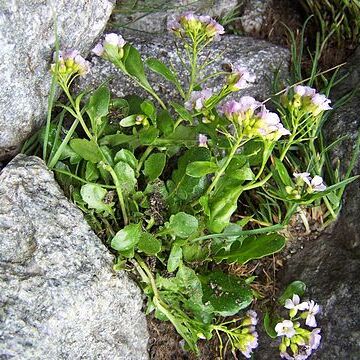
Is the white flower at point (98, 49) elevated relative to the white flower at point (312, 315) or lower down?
elevated

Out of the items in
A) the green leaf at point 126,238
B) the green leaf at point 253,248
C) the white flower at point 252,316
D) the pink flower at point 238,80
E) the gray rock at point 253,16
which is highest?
the pink flower at point 238,80

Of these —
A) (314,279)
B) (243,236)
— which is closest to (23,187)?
(243,236)

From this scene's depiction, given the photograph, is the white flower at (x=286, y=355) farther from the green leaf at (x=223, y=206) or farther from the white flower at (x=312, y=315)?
the green leaf at (x=223, y=206)

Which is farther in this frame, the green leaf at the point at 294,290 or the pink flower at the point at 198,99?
the green leaf at the point at 294,290

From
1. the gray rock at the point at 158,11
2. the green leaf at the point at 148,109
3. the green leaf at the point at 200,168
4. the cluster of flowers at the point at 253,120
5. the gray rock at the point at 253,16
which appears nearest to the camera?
the cluster of flowers at the point at 253,120

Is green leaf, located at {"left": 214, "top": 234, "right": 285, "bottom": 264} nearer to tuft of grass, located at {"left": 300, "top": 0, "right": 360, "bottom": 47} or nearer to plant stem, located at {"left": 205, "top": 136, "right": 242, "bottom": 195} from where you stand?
plant stem, located at {"left": 205, "top": 136, "right": 242, "bottom": 195}

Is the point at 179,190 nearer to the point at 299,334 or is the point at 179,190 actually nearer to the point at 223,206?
the point at 223,206

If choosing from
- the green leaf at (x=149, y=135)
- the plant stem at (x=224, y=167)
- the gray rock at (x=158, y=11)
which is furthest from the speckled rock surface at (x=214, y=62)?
the plant stem at (x=224, y=167)

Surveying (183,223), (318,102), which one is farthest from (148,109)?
(318,102)
